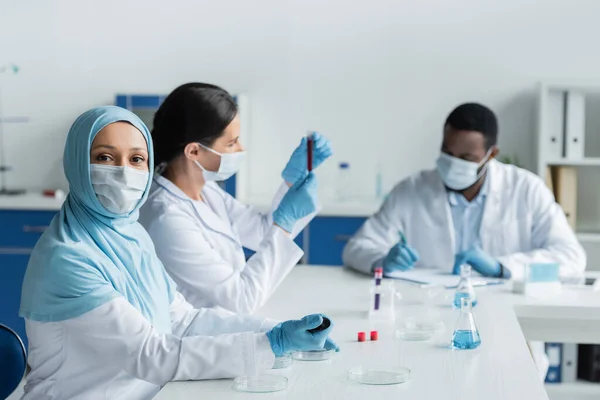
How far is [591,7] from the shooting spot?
4285 mm

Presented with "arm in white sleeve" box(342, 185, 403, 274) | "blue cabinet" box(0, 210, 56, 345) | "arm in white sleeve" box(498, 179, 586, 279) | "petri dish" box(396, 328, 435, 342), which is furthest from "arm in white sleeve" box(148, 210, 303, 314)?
"blue cabinet" box(0, 210, 56, 345)

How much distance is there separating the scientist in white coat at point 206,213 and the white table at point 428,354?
120mm

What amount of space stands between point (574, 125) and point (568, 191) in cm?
32

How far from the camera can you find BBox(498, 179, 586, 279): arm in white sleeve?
271cm

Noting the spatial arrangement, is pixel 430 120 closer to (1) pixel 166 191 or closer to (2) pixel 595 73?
(2) pixel 595 73

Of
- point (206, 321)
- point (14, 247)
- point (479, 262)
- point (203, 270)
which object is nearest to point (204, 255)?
point (203, 270)

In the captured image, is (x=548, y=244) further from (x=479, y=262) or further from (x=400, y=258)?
(x=400, y=258)

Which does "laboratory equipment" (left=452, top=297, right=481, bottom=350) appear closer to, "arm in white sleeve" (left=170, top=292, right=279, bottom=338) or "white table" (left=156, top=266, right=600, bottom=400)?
"white table" (left=156, top=266, right=600, bottom=400)

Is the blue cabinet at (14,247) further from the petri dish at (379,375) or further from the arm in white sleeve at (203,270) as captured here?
the petri dish at (379,375)

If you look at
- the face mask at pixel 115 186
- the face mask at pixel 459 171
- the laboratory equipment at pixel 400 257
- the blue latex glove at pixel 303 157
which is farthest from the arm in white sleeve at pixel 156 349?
the face mask at pixel 459 171

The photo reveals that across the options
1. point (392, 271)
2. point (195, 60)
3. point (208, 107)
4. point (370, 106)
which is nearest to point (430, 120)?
point (370, 106)

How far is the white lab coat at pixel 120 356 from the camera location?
153 centimetres

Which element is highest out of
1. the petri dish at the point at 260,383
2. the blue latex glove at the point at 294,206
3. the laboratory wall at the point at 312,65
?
the laboratory wall at the point at 312,65

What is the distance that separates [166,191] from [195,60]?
7.92 ft
